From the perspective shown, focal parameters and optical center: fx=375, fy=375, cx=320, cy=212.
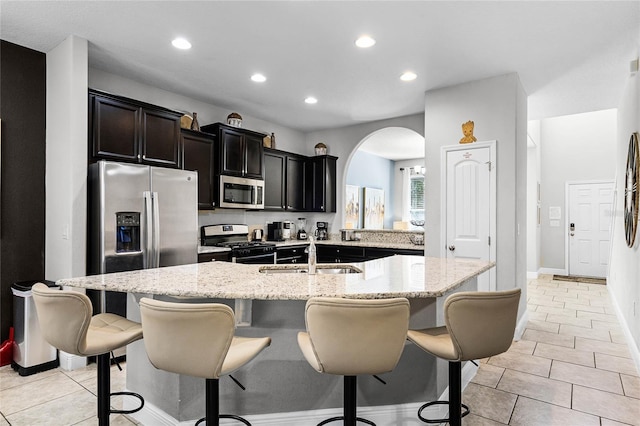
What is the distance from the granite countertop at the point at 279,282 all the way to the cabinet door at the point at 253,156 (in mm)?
2590

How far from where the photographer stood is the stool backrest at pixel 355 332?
1457mm

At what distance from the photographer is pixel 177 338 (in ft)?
4.84

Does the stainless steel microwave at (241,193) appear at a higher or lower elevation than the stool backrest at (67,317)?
higher

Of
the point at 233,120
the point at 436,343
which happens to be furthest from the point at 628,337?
the point at 233,120

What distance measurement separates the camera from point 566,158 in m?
7.82

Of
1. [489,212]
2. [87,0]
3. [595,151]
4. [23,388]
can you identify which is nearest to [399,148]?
[595,151]

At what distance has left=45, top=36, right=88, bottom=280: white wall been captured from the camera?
3107 mm

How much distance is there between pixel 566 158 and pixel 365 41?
6.71 metres

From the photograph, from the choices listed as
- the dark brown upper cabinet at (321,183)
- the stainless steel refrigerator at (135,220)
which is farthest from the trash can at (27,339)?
the dark brown upper cabinet at (321,183)

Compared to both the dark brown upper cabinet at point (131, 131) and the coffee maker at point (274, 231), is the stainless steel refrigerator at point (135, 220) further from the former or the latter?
the coffee maker at point (274, 231)

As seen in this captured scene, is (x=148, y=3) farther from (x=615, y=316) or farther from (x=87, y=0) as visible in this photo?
(x=615, y=316)

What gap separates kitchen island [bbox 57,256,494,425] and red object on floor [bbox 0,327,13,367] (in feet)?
5.18

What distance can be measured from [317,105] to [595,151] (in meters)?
6.12

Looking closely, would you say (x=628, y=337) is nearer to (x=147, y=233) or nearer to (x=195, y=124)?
(x=147, y=233)
